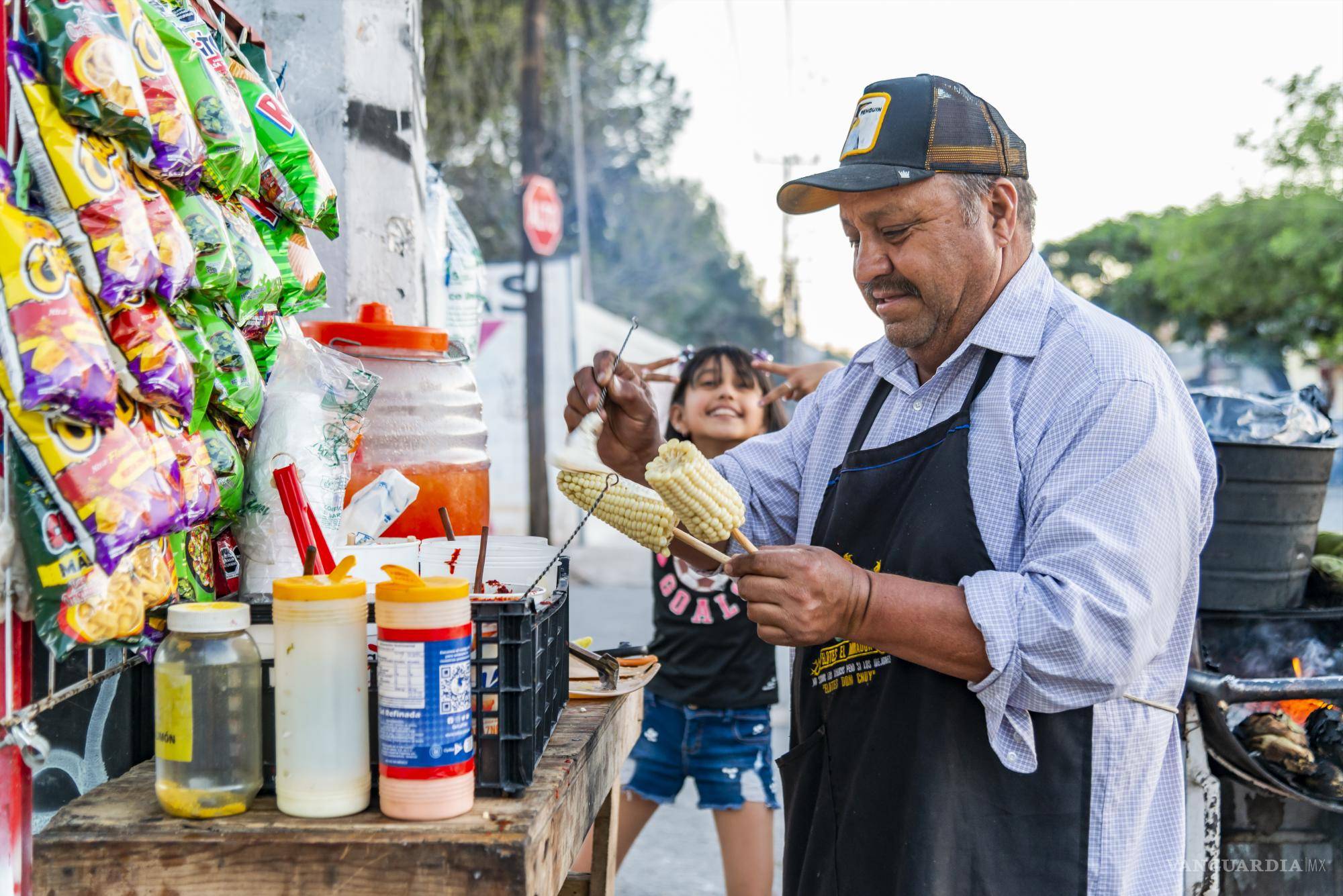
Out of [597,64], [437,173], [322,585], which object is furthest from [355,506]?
[597,64]

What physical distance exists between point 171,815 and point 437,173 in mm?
3047

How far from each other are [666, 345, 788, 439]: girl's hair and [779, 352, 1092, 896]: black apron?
88.9 inches

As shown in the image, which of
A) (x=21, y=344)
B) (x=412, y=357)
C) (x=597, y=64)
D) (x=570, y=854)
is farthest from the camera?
(x=597, y=64)

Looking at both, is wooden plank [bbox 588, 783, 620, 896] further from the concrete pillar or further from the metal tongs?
the concrete pillar

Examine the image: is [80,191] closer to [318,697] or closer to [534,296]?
[318,697]

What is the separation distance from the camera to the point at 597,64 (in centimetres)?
3416

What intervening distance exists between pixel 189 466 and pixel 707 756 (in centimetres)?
278

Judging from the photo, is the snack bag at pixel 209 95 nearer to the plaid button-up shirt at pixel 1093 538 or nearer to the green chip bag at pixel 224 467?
the green chip bag at pixel 224 467

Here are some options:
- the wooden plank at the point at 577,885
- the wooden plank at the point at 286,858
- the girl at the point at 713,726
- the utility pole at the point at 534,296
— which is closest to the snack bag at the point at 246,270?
the wooden plank at the point at 286,858

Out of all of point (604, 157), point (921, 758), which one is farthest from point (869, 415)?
point (604, 157)

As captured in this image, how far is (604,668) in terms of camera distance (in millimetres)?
2307

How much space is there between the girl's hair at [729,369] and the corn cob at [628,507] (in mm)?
2301

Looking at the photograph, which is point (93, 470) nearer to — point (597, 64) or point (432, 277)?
point (432, 277)

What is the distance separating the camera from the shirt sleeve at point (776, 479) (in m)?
2.79
